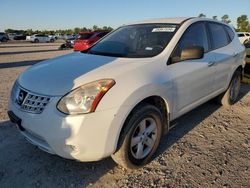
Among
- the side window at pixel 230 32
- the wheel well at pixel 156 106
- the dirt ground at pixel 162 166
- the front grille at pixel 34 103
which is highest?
the side window at pixel 230 32

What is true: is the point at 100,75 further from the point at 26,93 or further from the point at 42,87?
the point at 26,93

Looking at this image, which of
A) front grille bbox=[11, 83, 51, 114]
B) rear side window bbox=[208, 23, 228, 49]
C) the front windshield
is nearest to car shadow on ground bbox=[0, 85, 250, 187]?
front grille bbox=[11, 83, 51, 114]

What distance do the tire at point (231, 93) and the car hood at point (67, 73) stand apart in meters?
2.91

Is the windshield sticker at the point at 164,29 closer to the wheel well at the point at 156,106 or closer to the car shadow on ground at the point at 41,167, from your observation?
the wheel well at the point at 156,106

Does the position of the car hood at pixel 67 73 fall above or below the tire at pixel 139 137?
above

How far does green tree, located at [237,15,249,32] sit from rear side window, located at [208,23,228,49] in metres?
65.1

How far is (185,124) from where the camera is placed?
4617 mm

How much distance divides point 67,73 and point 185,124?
7.99 feet

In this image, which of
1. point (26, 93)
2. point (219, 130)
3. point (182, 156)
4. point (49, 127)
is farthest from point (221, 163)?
point (26, 93)

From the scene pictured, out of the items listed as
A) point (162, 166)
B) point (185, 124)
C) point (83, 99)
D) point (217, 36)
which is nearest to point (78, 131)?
point (83, 99)

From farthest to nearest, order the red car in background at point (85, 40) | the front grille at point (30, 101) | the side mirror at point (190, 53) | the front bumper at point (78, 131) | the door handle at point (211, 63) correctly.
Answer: the red car in background at point (85, 40) < the door handle at point (211, 63) < the side mirror at point (190, 53) < the front grille at point (30, 101) < the front bumper at point (78, 131)

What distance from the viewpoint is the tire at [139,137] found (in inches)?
113

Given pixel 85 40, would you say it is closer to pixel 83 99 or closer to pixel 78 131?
pixel 83 99

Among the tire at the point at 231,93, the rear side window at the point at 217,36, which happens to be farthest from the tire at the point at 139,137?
the tire at the point at 231,93
